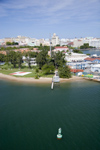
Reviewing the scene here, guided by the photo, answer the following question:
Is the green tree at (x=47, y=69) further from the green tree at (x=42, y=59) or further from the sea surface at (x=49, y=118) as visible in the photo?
the sea surface at (x=49, y=118)

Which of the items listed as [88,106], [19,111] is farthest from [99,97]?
[19,111]

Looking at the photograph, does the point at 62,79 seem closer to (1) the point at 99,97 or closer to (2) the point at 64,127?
(1) the point at 99,97

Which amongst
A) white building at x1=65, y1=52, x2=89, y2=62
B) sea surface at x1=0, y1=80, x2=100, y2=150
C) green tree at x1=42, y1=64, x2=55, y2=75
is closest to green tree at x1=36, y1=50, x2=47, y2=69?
green tree at x1=42, y1=64, x2=55, y2=75

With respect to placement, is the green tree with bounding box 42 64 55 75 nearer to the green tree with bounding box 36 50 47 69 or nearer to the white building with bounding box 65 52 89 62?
the green tree with bounding box 36 50 47 69

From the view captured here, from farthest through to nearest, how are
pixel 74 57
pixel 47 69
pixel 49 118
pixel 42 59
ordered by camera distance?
pixel 74 57 < pixel 42 59 < pixel 47 69 < pixel 49 118

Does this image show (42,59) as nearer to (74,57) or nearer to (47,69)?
(47,69)

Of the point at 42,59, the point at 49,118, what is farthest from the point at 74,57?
the point at 49,118

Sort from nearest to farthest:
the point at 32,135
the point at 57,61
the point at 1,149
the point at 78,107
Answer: the point at 1,149 < the point at 32,135 < the point at 78,107 < the point at 57,61

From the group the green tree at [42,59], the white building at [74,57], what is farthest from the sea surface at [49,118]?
the white building at [74,57]
